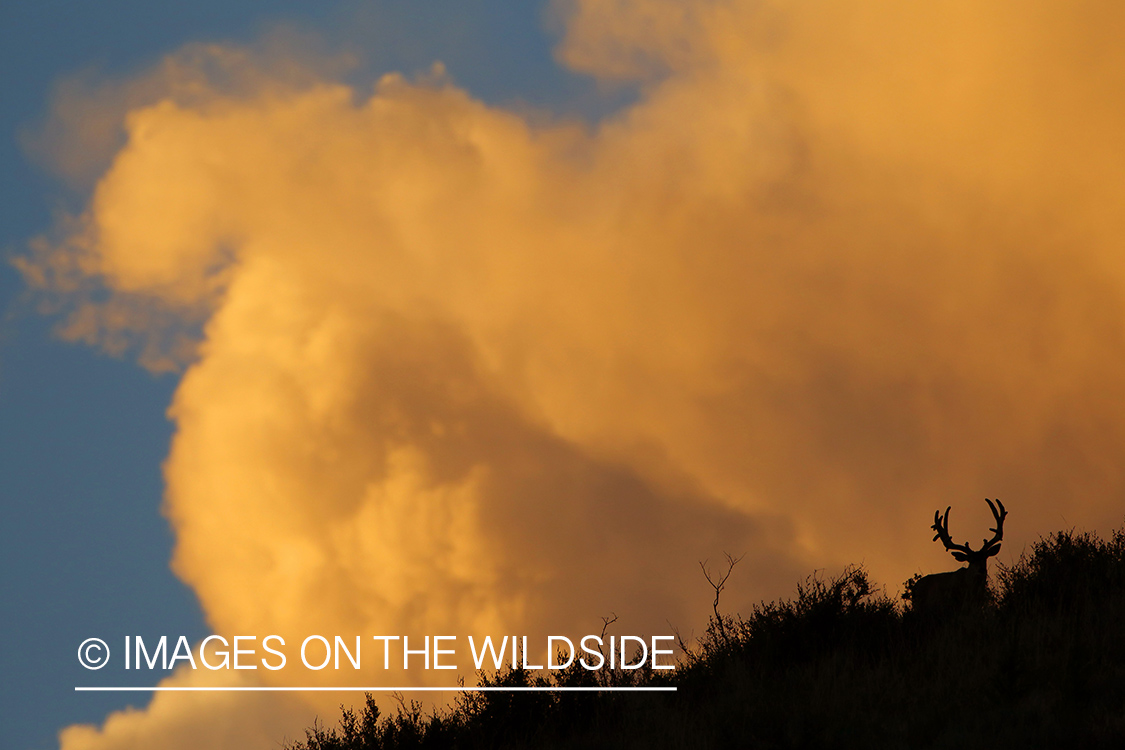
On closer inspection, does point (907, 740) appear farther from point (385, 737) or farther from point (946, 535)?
point (946, 535)

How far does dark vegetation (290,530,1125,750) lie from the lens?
401 inches

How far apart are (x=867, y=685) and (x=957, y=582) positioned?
5223 millimetres

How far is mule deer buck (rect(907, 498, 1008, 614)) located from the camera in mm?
15055

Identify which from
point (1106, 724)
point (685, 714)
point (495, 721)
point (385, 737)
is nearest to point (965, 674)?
point (1106, 724)

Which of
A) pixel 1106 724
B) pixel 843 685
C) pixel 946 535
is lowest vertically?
pixel 1106 724

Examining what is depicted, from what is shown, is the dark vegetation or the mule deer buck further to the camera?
the mule deer buck

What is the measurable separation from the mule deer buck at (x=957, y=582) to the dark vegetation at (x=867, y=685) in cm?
36

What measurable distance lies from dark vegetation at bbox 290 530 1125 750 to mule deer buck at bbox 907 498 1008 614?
36cm

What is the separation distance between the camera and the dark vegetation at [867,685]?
401 inches

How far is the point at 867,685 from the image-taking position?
1162 centimetres

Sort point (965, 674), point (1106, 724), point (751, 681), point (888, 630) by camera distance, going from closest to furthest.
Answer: point (1106, 724)
point (965, 674)
point (751, 681)
point (888, 630)

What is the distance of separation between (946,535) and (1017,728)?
8.98 meters

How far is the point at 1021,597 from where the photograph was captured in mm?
14555

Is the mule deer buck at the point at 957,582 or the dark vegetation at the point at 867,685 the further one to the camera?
the mule deer buck at the point at 957,582
